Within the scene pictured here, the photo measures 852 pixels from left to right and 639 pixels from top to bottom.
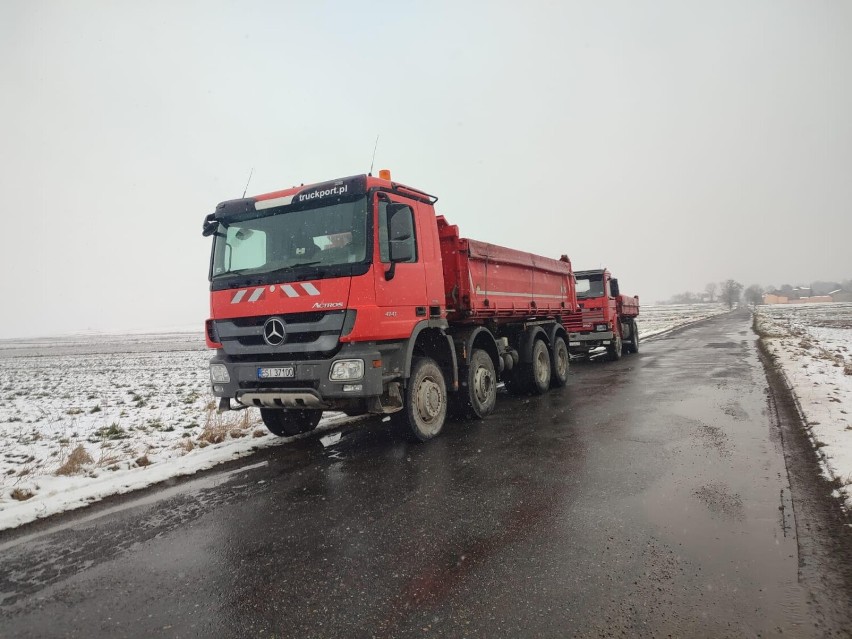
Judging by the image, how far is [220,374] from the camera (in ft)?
19.2

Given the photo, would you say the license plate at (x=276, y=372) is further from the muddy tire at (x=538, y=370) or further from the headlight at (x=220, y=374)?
the muddy tire at (x=538, y=370)

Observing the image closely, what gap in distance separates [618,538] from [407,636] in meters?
1.64

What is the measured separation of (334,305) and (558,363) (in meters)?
6.63

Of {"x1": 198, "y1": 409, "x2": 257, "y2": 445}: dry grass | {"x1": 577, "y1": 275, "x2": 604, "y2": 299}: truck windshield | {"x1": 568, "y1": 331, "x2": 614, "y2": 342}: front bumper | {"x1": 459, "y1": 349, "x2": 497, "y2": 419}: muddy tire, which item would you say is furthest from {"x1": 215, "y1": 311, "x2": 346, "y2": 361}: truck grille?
{"x1": 577, "y1": 275, "x2": 604, "y2": 299}: truck windshield

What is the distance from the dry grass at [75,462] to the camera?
5.55 meters

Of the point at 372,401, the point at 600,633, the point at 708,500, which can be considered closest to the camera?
the point at 600,633

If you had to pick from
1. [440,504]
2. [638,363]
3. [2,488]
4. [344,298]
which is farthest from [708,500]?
[638,363]

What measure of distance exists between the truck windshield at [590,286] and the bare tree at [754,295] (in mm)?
183623

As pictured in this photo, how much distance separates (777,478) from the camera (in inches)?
167

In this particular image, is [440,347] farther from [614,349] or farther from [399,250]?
[614,349]

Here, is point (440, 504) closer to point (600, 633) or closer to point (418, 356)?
point (600, 633)

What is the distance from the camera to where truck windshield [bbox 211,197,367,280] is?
5418 millimetres

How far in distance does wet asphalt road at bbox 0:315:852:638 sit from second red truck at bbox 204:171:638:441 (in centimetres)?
86

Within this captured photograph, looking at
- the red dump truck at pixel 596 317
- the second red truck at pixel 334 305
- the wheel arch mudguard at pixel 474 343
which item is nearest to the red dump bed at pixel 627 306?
the red dump truck at pixel 596 317
